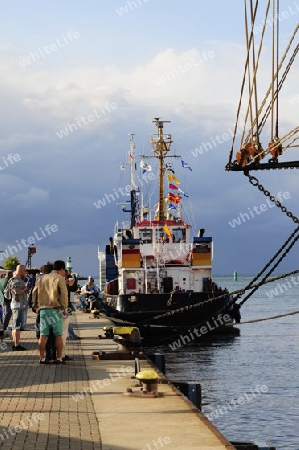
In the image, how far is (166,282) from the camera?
4109 cm

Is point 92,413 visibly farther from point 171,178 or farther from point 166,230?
point 171,178

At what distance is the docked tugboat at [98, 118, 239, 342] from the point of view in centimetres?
3844

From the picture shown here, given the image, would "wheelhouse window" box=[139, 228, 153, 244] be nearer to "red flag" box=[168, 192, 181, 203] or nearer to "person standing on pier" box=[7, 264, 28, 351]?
"red flag" box=[168, 192, 181, 203]

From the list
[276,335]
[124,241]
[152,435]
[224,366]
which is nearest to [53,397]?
[152,435]

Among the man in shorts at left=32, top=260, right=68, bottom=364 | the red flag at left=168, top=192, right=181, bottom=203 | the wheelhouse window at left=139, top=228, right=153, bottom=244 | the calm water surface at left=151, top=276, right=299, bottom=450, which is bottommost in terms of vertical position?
the calm water surface at left=151, top=276, right=299, bottom=450

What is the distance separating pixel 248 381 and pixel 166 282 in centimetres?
1427

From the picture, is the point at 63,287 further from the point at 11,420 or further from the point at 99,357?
the point at 11,420

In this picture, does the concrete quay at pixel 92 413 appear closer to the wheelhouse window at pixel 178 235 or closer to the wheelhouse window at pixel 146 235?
the wheelhouse window at pixel 146 235

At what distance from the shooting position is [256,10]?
1736 cm

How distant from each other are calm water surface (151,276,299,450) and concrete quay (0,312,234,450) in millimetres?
2514

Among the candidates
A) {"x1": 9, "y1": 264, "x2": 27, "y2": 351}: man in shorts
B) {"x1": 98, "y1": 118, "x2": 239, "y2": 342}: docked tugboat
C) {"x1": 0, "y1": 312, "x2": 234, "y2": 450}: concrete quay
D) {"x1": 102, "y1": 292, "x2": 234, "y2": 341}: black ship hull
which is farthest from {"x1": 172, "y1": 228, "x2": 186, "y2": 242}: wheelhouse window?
{"x1": 0, "y1": 312, "x2": 234, "y2": 450}: concrete quay

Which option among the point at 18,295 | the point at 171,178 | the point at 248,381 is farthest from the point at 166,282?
the point at 18,295

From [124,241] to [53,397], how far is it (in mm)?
26742

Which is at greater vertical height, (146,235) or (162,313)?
(146,235)
